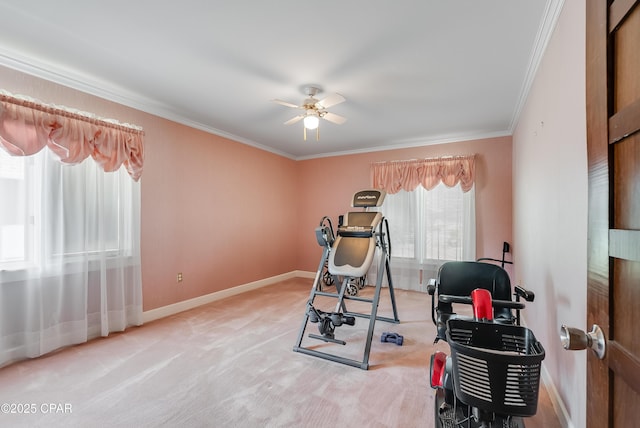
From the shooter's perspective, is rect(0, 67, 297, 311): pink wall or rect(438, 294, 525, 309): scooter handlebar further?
rect(0, 67, 297, 311): pink wall

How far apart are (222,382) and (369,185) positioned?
3824mm

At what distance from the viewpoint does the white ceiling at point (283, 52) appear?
1.78 m

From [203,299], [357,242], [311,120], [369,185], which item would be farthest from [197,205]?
[369,185]

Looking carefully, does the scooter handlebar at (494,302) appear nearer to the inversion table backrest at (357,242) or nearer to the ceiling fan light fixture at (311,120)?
the inversion table backrest at (357,242)

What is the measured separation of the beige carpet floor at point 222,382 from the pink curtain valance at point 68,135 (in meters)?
1.73

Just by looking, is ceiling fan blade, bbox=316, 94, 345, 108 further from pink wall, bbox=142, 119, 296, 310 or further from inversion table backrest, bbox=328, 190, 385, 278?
pink wall, bbox=142, 119, 296, 310

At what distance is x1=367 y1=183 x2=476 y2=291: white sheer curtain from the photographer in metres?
4.39

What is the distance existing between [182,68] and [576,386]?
343 centimetres

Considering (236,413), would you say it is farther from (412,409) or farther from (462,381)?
(462,381)

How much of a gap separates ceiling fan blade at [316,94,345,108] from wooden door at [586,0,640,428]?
1.97 m

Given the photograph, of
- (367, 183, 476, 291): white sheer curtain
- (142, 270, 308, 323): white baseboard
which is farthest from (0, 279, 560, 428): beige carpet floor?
(367, 183, 476, 291): white sheer curtain

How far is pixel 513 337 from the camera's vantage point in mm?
1212

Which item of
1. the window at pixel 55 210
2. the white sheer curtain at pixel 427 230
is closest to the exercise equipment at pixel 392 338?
the white sheer curtain at pixel 427 230

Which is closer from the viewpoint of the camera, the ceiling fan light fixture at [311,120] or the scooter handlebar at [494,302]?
the scooter handlebar at [494,302]
